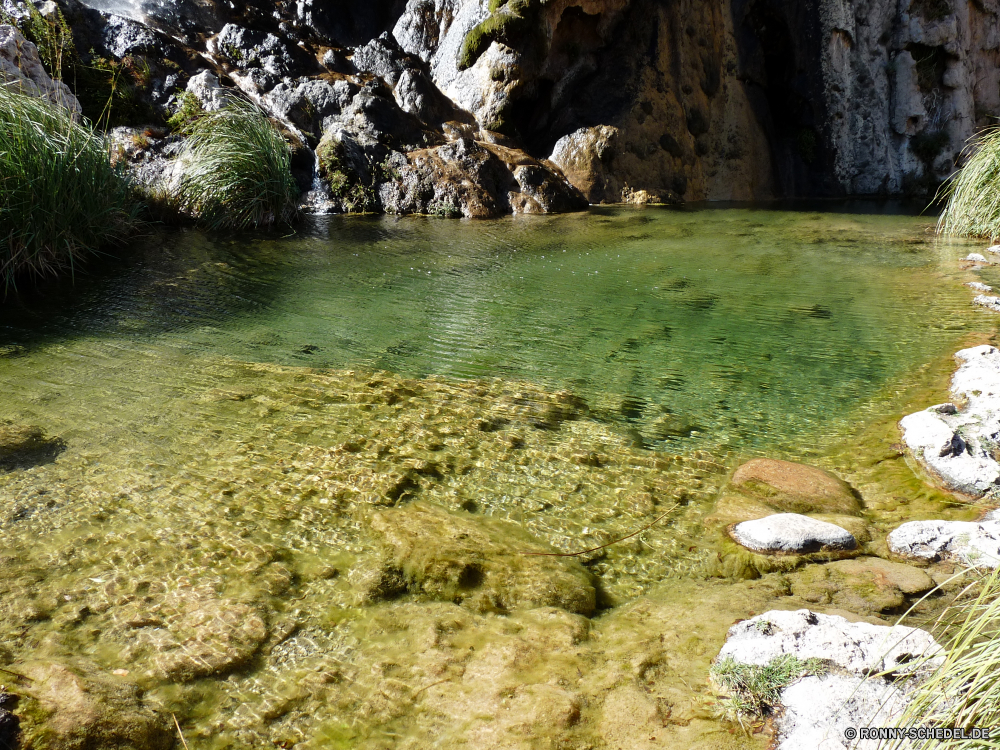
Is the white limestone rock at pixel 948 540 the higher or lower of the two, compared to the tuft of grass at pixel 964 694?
lower

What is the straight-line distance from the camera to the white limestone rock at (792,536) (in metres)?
3.16

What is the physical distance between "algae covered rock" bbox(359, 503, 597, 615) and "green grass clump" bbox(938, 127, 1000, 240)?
9.23 m

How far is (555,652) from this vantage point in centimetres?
250

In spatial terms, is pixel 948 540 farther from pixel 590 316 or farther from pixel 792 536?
pixel 590 316

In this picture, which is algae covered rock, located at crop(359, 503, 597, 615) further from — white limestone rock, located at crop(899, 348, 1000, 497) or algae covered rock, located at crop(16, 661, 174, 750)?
white limestone rock, located at crop(899, 348, 1000, 497)

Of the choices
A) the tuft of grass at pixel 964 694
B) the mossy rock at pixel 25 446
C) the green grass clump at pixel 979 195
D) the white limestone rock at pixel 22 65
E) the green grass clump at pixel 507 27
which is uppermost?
the green grass clump at pixel 507 27

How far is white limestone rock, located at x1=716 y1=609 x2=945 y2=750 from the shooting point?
197 cm

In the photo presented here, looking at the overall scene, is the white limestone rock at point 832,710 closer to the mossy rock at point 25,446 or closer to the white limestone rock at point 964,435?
the white limestone rock at point 964,435

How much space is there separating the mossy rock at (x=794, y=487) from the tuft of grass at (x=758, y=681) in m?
1.42

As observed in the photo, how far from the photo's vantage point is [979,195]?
957cm

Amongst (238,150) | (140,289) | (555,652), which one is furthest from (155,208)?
(555,652)

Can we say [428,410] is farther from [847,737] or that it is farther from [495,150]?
[495,150]

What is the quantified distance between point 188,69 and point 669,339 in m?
13.4

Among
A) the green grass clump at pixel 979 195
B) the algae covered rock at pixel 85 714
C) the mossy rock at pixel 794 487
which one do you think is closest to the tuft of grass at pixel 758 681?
the mossy rock at pixel 794 487
